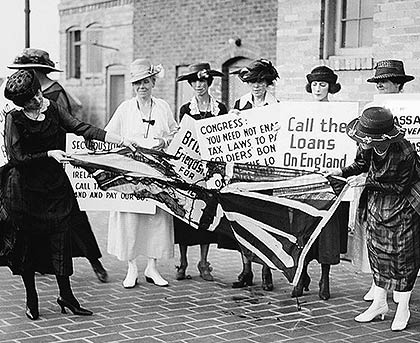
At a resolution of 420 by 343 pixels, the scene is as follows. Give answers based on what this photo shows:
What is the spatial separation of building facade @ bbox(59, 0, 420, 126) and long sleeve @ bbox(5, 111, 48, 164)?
17.4 ft

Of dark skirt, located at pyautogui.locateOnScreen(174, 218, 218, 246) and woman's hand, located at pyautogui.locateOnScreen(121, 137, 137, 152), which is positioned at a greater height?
woman's hand, located at pyautogui.locateOnScreen(121, 137, 137, 152)

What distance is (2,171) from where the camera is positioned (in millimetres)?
6527

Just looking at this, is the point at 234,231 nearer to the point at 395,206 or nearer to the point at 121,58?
the point at 395,206

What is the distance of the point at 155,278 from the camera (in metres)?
7.64

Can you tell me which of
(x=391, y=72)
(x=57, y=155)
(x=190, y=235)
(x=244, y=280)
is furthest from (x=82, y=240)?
(x=391, y=72)

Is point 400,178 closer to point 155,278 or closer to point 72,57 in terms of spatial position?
point 155,278

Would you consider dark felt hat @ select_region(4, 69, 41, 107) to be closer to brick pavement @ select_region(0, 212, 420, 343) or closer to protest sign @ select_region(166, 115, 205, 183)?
protest sign @ select_region(166, 115, 205, 183)

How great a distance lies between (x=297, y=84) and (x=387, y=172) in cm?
539

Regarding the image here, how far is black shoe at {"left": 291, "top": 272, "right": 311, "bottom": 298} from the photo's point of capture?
7249 mm

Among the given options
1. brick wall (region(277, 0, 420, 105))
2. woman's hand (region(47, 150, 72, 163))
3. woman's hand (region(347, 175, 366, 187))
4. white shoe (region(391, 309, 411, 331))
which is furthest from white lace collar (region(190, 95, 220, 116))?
brick wall (region(277, 0, 420, 105))

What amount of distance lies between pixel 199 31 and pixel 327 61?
14.7ft

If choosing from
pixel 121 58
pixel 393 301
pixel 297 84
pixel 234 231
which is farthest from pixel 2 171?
pixel 121 58

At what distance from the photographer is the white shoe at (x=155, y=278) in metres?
7.58

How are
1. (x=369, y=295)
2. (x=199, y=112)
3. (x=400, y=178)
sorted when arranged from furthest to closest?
1. (x=199, y=112)
2. (x=369, y=295)
3. (x=400, y=178)
